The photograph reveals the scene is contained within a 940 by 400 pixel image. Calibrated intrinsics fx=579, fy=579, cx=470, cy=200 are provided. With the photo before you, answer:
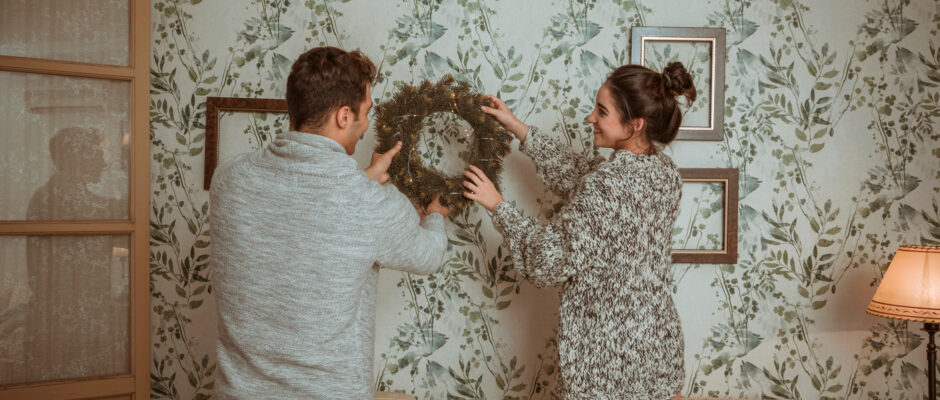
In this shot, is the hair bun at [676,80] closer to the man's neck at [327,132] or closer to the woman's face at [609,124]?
the woman's face at [609,124]

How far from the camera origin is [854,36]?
6.97ft

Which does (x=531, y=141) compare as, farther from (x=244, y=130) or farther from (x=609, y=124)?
(x=244, y=130)

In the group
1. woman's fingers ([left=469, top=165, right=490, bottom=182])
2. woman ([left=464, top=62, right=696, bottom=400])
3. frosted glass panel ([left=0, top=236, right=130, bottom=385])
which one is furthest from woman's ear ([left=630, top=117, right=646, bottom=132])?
frosted glass panel ([left=0, top=236, right=130, bottom=385])

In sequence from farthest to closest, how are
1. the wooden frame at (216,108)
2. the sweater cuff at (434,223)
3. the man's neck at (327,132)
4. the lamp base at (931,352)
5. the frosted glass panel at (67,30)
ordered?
1. the wooden frame at (216,108)
2. the lamp base at (931,352)
3. the frosted glass panel at (67,30)
4. the sweater cuff at (434,223)
5. the man's neck at (327,132)

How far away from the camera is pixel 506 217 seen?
162 centimetres

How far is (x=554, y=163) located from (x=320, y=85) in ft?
2.77

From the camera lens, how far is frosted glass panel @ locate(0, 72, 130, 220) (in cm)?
176

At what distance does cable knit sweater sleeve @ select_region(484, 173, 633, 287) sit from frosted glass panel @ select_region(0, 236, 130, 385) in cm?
128

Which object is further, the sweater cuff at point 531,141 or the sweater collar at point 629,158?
the sweater cuff at point 531,141

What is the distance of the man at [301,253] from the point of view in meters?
1.17

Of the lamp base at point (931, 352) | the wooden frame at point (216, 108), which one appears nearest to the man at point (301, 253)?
the wooden frame at point (216, 108)

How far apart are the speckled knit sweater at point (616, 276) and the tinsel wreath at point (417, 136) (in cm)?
28

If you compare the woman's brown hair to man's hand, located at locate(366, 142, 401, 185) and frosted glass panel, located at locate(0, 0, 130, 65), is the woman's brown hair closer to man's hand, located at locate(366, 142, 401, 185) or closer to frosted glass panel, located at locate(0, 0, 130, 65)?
man's hand, located at locate(366, 142, 401, 185)

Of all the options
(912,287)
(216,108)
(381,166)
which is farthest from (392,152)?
(912,287)
